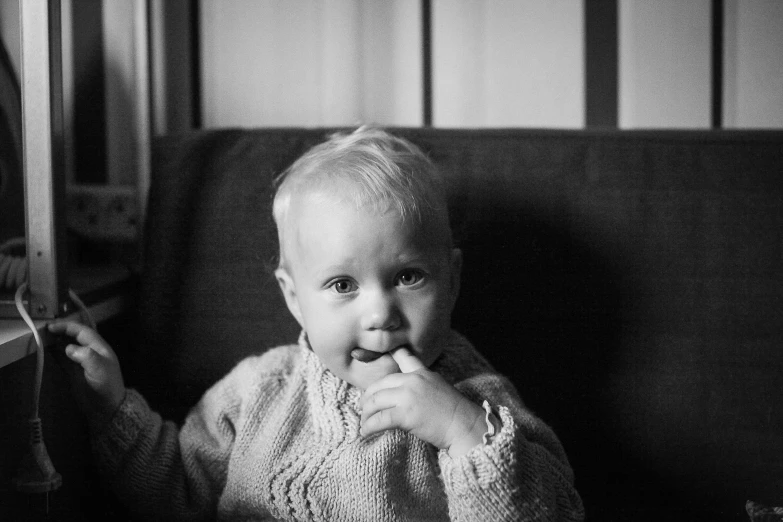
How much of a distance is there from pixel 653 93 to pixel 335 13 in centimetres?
58

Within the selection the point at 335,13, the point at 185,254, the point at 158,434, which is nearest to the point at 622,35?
the point at 335,13

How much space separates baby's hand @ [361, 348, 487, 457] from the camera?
821 millimetres

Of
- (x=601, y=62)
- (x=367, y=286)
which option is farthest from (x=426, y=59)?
(x=367, y=286)

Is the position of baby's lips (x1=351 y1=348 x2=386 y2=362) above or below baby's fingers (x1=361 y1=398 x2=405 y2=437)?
above

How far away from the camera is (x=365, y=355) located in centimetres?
89

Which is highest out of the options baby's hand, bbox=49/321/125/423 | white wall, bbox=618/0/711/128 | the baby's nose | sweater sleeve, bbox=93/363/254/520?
white wall, bbox=618/0/711/128

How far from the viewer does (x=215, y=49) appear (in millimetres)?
1403

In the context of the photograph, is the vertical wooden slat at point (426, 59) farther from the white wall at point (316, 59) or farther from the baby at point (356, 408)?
the baby at point (356, 408)

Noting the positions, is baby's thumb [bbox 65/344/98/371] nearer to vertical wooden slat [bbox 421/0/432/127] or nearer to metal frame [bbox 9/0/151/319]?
metal frame [bbox 9/0/151/319]

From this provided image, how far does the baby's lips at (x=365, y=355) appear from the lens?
35.0 inches

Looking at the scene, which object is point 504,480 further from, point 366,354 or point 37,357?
point 37,357

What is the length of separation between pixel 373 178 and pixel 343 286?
0.42 ft

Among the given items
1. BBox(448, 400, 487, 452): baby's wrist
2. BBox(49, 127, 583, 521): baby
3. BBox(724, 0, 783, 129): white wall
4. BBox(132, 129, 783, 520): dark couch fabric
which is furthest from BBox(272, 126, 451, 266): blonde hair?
BBox(724, 0, 783, 129): white wall

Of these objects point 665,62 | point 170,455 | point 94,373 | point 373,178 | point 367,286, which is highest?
point 665,62
